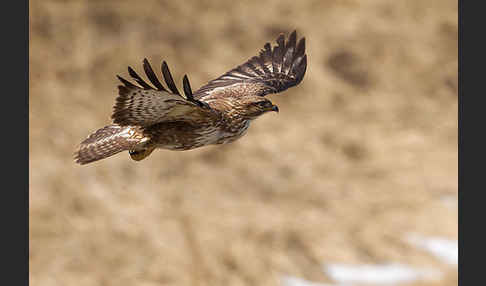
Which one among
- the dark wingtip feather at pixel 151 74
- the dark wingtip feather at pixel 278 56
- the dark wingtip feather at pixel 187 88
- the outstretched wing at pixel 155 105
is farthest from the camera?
the dark wingtip feather at pixel 278 56

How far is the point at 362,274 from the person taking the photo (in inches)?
484

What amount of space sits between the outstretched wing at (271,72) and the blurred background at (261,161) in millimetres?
4784

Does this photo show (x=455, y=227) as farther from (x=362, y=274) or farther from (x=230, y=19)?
(x=230, y=19)

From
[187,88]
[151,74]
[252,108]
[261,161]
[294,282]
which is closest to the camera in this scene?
[151,74]

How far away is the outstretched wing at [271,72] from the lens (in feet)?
21.3

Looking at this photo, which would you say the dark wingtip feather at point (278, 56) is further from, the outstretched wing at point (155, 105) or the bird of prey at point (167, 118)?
the outstretched wing at point (155, 105)

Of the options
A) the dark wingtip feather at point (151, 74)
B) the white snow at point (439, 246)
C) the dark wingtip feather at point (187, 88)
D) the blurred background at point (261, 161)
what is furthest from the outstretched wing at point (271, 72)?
the white snow at point (439, 246)

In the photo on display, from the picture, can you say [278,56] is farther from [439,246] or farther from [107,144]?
[439,246]

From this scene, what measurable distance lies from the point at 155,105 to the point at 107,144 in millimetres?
694

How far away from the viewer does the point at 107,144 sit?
5383mm

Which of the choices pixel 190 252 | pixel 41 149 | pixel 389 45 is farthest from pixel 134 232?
pixel 389 45

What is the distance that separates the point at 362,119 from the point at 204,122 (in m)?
10.0

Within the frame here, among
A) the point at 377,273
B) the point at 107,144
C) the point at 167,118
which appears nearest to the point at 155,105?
the point at 167,118

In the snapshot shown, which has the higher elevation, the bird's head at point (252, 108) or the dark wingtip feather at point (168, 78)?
the bird's head at point (252, 108)
